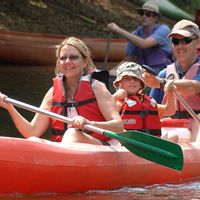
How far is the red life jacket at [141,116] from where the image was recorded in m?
5.93

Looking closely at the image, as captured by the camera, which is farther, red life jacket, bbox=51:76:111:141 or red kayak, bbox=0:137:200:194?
red life jacket, bbox=51:76:111:141

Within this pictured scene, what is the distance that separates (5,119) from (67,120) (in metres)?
3.78

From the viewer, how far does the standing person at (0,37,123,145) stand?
534 centimetres

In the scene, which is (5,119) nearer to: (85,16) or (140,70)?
(140,70)

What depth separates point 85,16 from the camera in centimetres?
1630

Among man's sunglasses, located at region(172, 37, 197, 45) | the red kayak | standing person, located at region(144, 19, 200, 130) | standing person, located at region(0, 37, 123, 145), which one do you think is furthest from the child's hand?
man's sunglasses, located at region(172, 37, 197, 45)

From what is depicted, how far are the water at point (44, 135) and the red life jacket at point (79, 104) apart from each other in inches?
17.8

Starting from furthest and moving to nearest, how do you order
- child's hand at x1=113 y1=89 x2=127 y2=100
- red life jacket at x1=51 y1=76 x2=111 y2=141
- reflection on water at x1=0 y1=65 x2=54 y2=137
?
reflection on water at x1=0 y1=65 x2=54 y2=137, child's hand at x1=113 y1=89 x2=127 y2=100, red life jacket at x1=51 y1=76 x2=111 y2=141

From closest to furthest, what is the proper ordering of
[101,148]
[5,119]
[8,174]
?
[8,174] < [101,148] < [5,119]

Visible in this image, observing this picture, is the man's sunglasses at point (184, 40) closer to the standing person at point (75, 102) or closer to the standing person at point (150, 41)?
the standing person at point (75, 102)

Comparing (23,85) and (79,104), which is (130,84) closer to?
(79,104)

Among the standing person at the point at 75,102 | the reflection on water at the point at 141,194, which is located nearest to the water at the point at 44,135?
the reflection on water at the point at 141,194

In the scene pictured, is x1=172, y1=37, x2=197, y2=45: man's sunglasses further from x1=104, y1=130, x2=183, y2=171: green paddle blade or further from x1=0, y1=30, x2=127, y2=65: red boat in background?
x1=0, y1=30, x2=127, y2=65: red boat in background

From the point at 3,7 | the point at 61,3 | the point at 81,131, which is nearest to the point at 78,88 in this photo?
the point at 81,131
